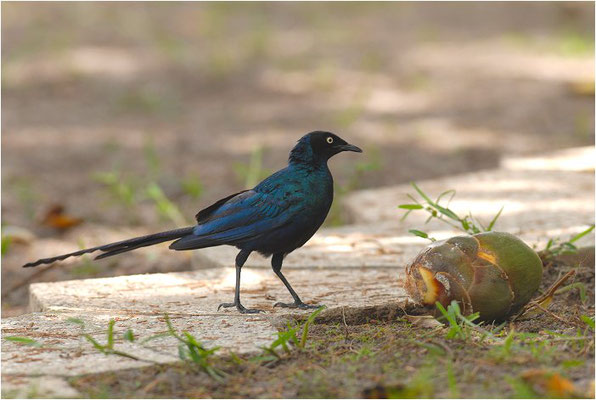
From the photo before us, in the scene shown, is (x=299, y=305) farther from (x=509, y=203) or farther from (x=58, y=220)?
(x=58, y=220)

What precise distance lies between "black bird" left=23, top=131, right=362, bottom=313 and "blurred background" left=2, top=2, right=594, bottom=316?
1177mm

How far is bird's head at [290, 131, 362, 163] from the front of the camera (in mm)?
4062

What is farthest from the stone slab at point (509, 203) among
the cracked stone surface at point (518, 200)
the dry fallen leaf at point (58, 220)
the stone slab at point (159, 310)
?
the dry fallen leaf at point (58, 220)

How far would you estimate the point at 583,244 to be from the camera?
4.44 m

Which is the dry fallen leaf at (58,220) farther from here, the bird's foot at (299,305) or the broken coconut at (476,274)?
the broken coconut at (476,274)

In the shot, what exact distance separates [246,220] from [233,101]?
4668 mm

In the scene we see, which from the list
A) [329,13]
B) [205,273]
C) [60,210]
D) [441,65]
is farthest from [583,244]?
[329,13]

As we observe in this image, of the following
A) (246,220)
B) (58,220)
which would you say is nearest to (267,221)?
(246,220)

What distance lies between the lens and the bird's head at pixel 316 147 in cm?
406

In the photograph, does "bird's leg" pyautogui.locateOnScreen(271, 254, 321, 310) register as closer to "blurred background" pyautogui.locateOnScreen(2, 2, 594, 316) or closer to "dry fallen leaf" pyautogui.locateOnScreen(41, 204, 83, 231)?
"blurred background" pyautogui.locateOnScreen(2, 2, 594, 316)

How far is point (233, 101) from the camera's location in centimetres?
848

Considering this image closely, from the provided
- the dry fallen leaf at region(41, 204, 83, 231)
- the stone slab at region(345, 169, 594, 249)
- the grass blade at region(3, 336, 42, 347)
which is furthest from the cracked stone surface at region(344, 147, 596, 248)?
the grass blade at region(3, 336, 42, 347)

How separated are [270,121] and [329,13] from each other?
4061 mm

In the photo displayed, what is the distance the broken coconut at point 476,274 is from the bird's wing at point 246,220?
62 cm
